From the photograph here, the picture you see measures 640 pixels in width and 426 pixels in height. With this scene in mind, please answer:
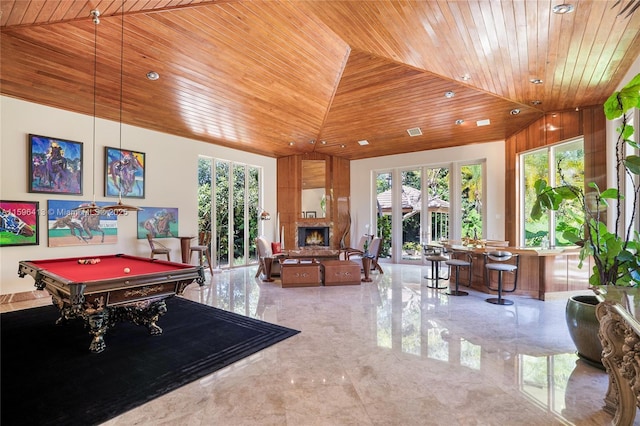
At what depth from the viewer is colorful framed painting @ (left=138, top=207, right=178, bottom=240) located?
709 cm

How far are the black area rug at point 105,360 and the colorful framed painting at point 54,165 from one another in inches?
92.5

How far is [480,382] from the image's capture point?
267 cm

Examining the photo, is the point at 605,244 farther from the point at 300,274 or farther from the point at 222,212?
the point at 222,212

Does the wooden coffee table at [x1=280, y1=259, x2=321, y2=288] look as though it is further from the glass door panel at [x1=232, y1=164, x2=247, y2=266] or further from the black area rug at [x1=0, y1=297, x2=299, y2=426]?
the glass door panel at [x1=232, y1=164, x2=247, y2=266]

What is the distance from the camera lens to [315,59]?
4.74 m

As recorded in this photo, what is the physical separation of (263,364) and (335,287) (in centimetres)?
362

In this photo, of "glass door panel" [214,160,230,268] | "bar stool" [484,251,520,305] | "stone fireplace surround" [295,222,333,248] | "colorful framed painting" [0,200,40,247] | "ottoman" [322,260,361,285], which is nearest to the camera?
"bar stool" [484,251,520,305]

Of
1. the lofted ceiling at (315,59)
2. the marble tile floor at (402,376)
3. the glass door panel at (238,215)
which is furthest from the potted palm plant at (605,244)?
the glass door panel at (238,215)

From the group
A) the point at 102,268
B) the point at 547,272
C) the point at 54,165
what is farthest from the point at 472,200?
the point at 54,165

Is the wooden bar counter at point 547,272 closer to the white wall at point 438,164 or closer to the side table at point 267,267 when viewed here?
the white wall at point 438,164

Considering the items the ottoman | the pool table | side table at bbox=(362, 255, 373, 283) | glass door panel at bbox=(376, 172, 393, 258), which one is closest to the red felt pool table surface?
the pool table

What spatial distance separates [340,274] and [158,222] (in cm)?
451

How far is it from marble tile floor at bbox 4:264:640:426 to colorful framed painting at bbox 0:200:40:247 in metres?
4.09

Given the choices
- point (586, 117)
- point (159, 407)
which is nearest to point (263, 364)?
point (159, 407)
